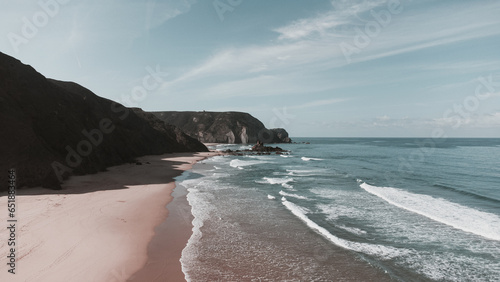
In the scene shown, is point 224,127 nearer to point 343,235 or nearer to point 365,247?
point 343,235

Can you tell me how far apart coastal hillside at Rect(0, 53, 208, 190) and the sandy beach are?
2023 millimetres

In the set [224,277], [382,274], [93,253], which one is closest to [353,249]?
[382,274]

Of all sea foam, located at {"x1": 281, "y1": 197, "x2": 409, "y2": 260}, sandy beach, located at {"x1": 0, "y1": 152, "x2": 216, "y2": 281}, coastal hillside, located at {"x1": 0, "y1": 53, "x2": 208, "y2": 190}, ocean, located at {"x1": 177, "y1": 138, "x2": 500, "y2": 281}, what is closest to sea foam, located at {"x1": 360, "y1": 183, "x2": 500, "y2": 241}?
ocean, located at {"x1": 177, "y1": 138, "x2": 500, "y2": 281}

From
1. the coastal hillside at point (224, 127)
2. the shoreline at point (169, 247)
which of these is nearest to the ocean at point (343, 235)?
the shoreline at point (169, 247)

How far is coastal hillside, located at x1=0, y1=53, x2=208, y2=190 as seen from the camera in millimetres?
18094

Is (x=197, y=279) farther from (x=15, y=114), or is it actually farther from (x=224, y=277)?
(x=15, y=114)

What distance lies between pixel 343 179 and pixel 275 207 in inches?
579

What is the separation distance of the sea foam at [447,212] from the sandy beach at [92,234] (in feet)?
44.7

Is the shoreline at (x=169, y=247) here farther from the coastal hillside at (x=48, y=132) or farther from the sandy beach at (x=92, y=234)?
the coastal hillside at (x=48, y=132)

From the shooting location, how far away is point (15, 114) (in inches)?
788

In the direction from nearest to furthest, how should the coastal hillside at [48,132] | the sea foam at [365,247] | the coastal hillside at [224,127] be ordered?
the sea foam at [365,247] → the coastal hillside at [48,132] → the coastal hillside at [224,127]

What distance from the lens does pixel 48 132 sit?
24016 mm

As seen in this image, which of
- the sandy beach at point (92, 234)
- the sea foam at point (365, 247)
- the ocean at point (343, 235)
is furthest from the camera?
the sea foam at point (365, 247)

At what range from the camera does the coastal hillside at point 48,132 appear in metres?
18.1
